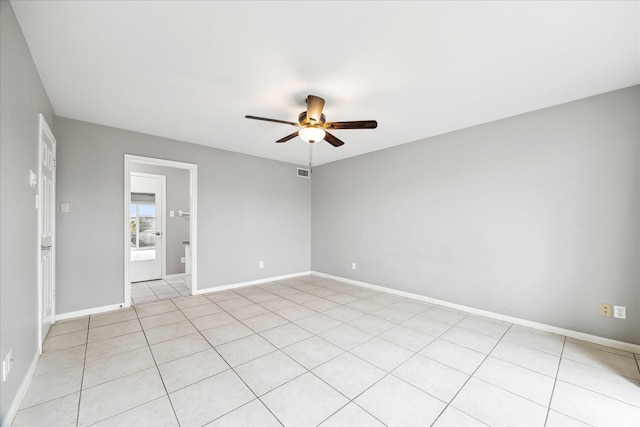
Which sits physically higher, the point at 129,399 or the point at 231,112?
the point at 231,112

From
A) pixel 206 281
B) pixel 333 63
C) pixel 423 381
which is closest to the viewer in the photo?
pixel 423 381

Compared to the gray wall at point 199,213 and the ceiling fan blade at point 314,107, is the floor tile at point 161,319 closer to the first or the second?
the gray wall at point 199,213

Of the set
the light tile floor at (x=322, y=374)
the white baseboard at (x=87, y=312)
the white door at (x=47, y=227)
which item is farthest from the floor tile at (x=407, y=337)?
the white baseboard at (x=87, y=312)

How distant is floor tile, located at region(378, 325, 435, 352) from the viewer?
2529 millimetres

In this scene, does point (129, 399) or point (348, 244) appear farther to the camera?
point (348, 244)

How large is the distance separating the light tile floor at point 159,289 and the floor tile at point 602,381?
15.5 ft

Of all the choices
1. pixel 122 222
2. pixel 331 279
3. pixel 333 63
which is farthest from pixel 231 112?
pixel 331 279

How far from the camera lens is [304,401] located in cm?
174

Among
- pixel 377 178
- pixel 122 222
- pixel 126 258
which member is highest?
pixel 377 178

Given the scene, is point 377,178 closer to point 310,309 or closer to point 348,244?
point 348,244

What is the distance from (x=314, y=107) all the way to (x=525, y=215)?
8.89 ft

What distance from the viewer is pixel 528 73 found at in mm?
2230

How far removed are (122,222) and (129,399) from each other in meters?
2.59

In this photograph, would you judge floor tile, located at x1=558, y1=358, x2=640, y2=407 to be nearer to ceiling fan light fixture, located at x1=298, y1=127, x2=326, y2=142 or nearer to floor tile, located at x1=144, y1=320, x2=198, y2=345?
ceiling fan light fixture, located at x1=298, y1=127, x2=326, y2=142
